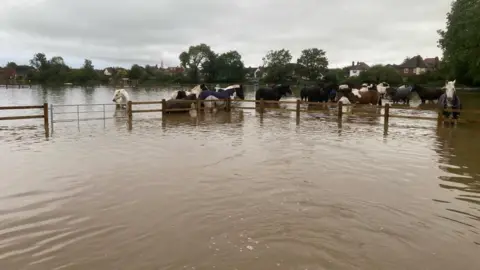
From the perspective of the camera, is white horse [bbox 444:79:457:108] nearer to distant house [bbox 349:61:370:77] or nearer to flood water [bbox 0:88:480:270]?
flood water [bbox 0:88:480:270]

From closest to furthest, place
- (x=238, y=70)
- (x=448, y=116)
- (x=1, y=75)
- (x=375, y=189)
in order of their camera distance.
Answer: (x=375, y=189)
(x=448, y=116)
(x=238, y=70)
(x=1, y=75)

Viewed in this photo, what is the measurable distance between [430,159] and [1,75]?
124 metres

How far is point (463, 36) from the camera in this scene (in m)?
35.2

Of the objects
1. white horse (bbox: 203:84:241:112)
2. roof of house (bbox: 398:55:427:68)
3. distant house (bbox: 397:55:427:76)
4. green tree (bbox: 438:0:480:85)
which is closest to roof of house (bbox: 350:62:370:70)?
distant house (bbox: 397:55:427:76)

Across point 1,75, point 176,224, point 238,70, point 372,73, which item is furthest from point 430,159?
point 1,75

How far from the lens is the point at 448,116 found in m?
16.2

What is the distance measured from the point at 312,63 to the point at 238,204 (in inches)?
3368

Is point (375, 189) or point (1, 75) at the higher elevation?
point (1, 75)

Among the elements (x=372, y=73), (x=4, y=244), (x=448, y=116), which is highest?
(x=372, y=73)

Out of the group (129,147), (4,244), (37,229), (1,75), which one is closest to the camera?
(4,244)

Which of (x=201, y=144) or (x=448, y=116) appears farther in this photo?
(x=448, y=116)

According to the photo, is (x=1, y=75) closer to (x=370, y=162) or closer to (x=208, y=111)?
(x=208, y=111)

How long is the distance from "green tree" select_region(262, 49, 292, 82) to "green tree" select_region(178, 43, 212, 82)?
16.2m

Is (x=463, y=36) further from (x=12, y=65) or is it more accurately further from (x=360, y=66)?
(x=12, y=65)
